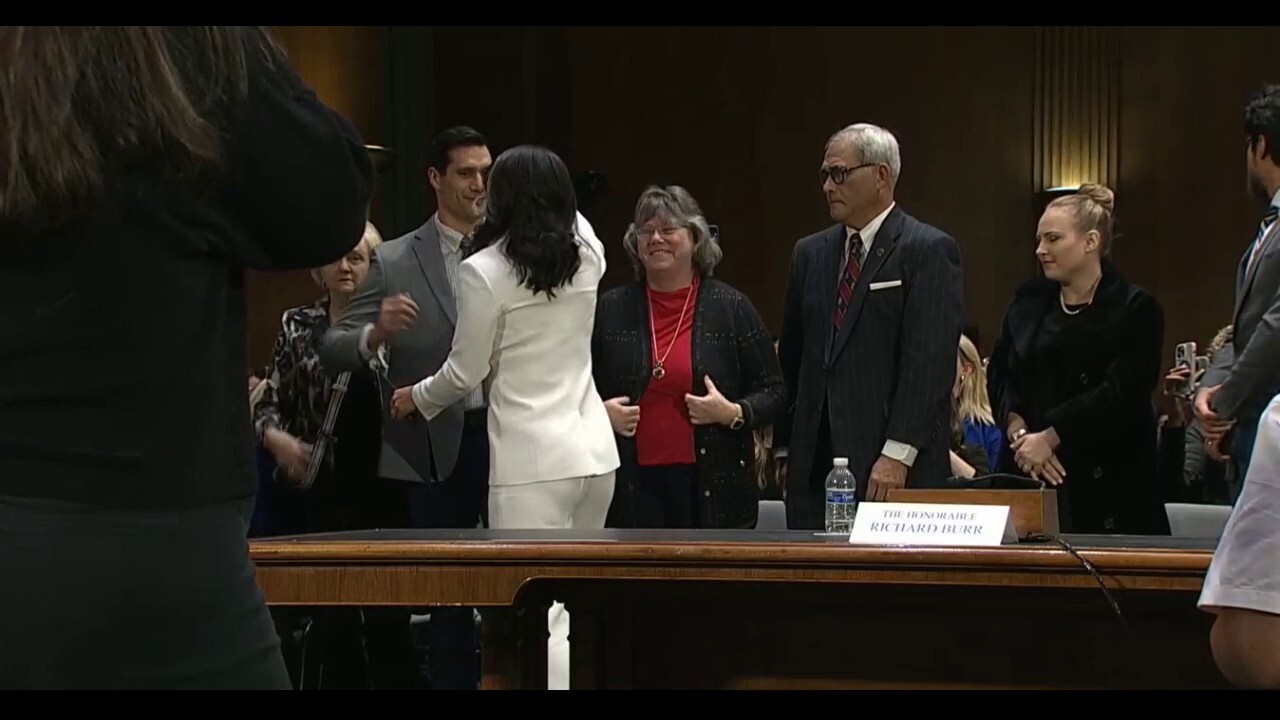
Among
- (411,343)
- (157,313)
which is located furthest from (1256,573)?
(411,343)

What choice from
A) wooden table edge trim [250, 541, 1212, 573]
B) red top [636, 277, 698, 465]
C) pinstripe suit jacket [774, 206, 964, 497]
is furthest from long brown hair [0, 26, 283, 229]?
red top [636, 277, 698, 465]

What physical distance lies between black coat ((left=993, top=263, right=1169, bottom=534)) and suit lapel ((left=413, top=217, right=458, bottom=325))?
4.80 ft

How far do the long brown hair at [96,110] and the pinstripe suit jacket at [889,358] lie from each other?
8.24 ft

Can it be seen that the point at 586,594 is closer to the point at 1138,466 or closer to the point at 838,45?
the point at 1138,466

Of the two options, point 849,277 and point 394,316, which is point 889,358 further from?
point 394,316

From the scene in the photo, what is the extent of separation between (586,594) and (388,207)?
549cm

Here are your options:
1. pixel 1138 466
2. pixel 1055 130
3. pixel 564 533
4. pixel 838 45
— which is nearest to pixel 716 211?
pixel 838 45

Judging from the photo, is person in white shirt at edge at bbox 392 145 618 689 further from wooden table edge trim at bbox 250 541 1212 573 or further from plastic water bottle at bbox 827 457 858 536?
wooden table edge trim at bbox 250 541 1212 573

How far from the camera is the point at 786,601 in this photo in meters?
2.67

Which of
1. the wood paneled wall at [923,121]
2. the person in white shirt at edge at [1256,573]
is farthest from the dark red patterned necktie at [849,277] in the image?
the wood paneled wall at [923,121]

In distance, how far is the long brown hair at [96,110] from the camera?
1170mm

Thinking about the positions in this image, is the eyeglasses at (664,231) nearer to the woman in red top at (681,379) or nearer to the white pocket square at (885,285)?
the woman in red top at (681,379)

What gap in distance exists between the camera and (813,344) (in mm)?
3713

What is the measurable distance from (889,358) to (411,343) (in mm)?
1126
